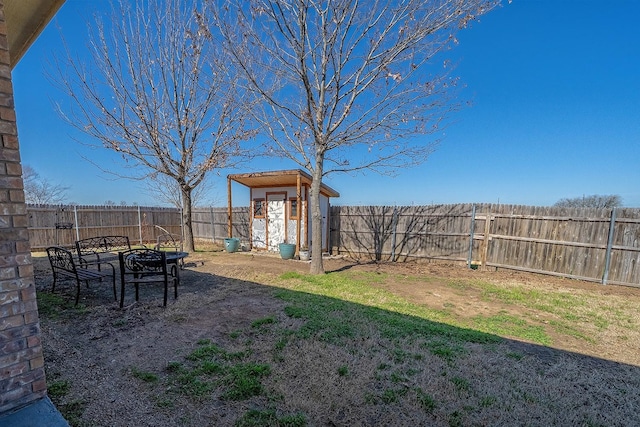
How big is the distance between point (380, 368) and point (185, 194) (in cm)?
968

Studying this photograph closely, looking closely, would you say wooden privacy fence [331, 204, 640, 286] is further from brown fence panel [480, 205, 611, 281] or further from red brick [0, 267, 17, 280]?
red brick [0, 267, 17, 280]

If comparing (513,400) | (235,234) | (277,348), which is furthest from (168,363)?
(235,234)

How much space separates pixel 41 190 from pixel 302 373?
95.4ft

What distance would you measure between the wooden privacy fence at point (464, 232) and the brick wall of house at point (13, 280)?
9.06 metres

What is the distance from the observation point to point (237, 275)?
6.79 metres

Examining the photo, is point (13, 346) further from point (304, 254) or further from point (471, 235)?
point (471, 235)

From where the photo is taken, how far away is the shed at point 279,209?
9.79 metres

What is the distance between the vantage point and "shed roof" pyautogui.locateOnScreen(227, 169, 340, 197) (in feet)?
30.0

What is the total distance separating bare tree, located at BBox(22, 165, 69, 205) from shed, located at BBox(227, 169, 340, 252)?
1926 cm

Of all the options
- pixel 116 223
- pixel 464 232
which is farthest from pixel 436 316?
pixel 116 223

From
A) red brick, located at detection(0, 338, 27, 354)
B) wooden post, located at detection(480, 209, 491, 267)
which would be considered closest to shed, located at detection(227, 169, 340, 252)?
wooden post, located at detection(480, 209, 491, 267)

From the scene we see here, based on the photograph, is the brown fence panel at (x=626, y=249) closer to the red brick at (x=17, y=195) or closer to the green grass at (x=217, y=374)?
the green grass at (x=217, y=374)

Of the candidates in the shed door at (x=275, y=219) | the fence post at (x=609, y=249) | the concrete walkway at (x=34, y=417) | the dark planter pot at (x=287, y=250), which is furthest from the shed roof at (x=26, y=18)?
the fence post at (x=609, y=249)

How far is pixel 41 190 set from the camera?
21.2 meters
